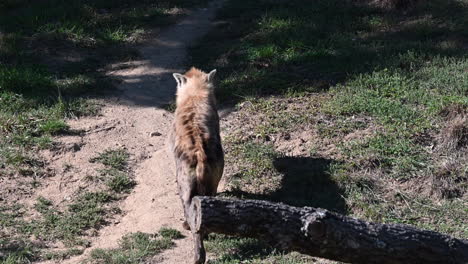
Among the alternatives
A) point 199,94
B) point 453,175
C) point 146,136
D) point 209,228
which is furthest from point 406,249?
point 146,136

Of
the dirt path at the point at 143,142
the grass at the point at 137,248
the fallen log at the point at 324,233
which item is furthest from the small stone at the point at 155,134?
the fallen log at the point at 324,233

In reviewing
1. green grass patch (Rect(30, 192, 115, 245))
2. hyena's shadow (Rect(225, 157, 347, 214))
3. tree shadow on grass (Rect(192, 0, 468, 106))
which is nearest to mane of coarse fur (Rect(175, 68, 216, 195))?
hyena's shadow (Rect(225, 157, 347, 214))

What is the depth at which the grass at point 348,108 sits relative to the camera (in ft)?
26.0

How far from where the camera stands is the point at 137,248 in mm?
7191

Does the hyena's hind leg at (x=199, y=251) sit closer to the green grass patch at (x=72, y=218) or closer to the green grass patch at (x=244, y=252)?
the green grass patch at (x=244, y=252)

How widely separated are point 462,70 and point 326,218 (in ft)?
19.5

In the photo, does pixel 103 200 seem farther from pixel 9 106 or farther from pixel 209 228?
pixel 209 228

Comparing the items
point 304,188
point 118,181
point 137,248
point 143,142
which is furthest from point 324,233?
point 143,142

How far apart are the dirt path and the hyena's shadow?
33.2 inches

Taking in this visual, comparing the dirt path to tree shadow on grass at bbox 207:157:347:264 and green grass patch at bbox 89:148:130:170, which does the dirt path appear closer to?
green grass patch at bbox 89:148:130:170

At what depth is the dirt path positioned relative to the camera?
7848 millimetres

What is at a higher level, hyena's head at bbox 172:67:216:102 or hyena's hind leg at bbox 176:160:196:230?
hyena's head at bbox 172:67:216:102

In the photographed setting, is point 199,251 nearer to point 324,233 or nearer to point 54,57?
point 324,233

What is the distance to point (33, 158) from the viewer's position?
9.12 m
